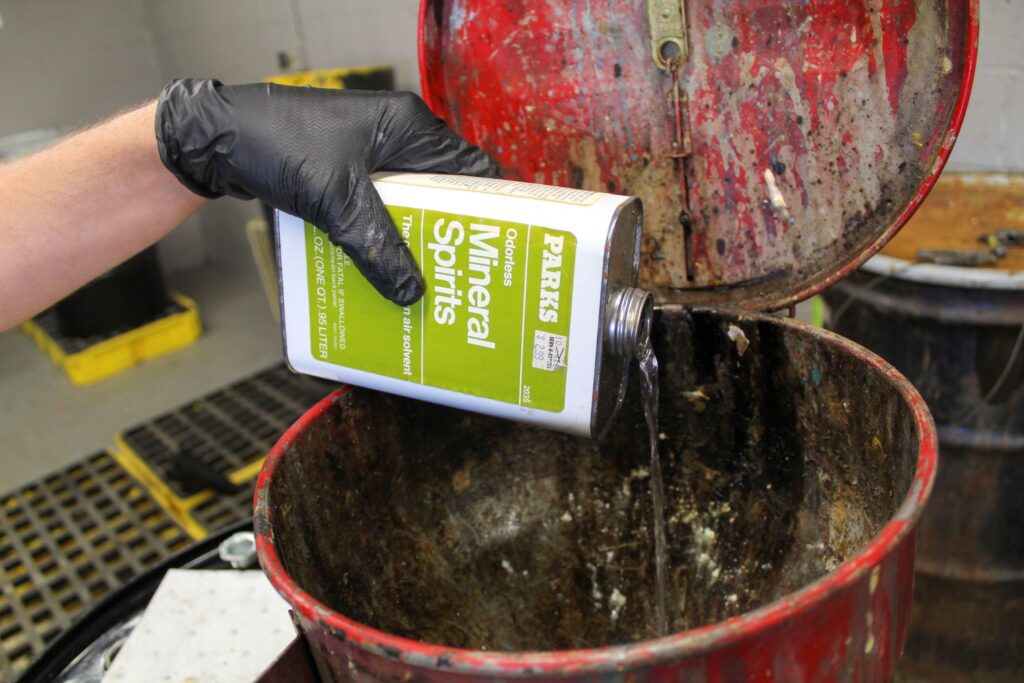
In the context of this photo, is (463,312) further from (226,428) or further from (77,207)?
(226,428)

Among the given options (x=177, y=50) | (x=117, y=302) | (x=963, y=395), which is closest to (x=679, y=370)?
(x=963, y=395)

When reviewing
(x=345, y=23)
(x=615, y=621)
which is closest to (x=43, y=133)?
(x=345, y=23)

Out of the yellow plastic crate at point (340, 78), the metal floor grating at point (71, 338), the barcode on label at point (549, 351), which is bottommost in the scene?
the metal floor grating at point (71, 338)

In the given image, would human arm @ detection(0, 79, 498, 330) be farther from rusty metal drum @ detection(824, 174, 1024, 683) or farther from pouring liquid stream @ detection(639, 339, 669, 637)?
rusty metal drum @ detection(824, 174, 1024, 683)

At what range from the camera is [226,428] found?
1.98 meters

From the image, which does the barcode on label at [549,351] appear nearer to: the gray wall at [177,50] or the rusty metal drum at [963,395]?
the rusty metal drum at [963,395]

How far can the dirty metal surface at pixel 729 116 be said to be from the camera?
751 millimetres

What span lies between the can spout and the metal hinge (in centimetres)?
32

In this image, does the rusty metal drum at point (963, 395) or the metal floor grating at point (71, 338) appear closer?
the rusty metal drum at point (963, 395)

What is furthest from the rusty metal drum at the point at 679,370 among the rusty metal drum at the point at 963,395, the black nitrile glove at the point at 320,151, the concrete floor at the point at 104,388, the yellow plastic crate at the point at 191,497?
the concrete floor at the point at 104,388

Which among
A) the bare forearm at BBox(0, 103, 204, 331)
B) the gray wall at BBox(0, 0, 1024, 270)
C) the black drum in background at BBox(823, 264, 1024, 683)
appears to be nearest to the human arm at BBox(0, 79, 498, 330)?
the bare forearm at BBox(0, 103, 204, 331)

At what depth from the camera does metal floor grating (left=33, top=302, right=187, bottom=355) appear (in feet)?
8.08

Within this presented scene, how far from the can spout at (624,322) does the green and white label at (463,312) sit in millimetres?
38

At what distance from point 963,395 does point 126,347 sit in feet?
7.66
